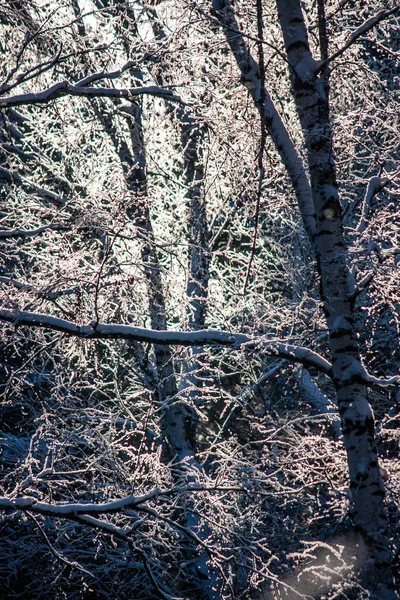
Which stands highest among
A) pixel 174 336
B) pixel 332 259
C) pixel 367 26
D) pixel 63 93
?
pixel 367 26

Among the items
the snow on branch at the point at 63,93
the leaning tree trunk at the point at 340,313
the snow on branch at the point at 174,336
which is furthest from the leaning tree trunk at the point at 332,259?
the snow on branch at the point at 63,93

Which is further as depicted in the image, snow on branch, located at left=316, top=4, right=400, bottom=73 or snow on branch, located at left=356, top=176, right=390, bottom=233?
snow on branch, located at left=356, top=176, right=390, bottom=233

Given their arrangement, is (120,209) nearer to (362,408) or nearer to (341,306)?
(341,306)

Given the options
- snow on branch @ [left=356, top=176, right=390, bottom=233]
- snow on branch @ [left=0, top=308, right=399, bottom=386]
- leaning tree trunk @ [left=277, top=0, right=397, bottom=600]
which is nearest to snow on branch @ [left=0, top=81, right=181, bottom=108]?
leaning tree trunk @ [left=277, top=0, right=397, bottom=600]

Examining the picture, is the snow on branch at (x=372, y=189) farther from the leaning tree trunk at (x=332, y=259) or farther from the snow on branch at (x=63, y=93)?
the snow on branch at (x=63, y=93)

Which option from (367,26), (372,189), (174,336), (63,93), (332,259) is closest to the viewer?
(367,26)

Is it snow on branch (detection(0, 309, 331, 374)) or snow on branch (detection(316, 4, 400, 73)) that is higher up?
snow on branch (detection(316, 4, 400, 73))

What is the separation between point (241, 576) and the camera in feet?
23.6

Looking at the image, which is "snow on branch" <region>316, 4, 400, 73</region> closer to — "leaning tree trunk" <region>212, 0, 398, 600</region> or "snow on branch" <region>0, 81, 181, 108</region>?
"leaning tree trunk" <region>212, 0, 398, 600</region>

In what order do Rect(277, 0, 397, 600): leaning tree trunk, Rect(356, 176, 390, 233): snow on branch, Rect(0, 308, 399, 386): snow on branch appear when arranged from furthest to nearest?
Rect(356, 176, 390, 233): snow on branch, Rect(0, 308, 399, 386): snow on branch, Rect(277, 0, 397, 600): leaning tree trunk

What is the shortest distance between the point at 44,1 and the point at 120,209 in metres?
2.02

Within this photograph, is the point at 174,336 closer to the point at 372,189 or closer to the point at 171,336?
the point at 171,336

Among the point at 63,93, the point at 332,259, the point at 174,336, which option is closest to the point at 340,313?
the point at 332,259

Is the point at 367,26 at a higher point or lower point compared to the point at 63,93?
higher
